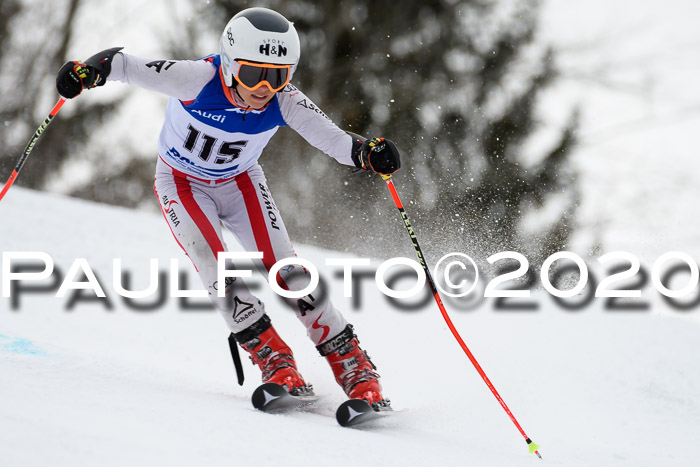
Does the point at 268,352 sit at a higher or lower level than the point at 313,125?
lower

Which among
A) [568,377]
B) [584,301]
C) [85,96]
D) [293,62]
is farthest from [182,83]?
[85,96]

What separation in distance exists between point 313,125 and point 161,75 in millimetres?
700

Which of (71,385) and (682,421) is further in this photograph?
(682,421)

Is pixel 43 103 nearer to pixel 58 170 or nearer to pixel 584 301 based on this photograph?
pixel 58 170

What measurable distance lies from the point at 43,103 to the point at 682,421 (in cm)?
1688

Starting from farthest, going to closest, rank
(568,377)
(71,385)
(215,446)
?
(568,377) → (71,385) → (215,446)

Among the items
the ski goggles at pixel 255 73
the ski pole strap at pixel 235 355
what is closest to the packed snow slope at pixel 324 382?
the ski pole strap at pixel 235 355

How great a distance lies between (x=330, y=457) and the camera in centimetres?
235

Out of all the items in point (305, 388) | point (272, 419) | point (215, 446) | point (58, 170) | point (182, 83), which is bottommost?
point (58, 170)

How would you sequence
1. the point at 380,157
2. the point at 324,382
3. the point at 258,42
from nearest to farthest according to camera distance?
the point at 258,42 → the point at 380,157 → the point at 324,382

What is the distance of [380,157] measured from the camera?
131 inches
